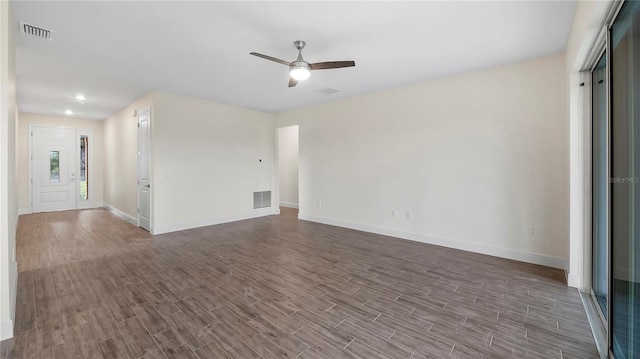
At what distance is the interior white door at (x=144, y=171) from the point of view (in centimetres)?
549

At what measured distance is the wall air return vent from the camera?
713 cm

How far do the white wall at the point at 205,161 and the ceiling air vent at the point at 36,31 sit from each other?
2.21 m

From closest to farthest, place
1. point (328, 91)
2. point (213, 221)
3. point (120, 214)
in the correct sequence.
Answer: point (328, 91)
point (213, 221)
point (120, 214)

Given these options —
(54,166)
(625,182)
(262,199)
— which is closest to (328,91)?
(262,199)

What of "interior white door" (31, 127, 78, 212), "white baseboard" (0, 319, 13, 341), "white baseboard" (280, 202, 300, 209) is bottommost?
"white baseboard" (0, 319, 13, 341)

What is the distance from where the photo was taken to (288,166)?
9.23 metres

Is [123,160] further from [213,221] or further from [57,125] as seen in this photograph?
[213,221]

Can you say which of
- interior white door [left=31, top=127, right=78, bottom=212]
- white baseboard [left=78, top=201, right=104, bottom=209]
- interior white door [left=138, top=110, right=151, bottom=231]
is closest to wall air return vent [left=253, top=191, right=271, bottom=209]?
interior white door [left=138, top=110, right=151, bottom=231]

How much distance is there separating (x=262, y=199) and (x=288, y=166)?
7.30ft

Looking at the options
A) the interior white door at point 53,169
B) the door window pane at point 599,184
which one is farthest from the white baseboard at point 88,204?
the door window pane at point 599,184

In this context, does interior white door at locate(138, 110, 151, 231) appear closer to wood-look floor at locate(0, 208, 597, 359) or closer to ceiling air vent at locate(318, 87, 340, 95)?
wood-look floor at locate(0, 208, 597, 359)

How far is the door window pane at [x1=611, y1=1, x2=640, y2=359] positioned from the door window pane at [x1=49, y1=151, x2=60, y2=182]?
1138cm

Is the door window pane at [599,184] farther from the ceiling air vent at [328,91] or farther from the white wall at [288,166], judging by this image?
the white wall at [288,166]

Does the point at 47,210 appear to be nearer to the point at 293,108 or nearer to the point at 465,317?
the point at 293,108
